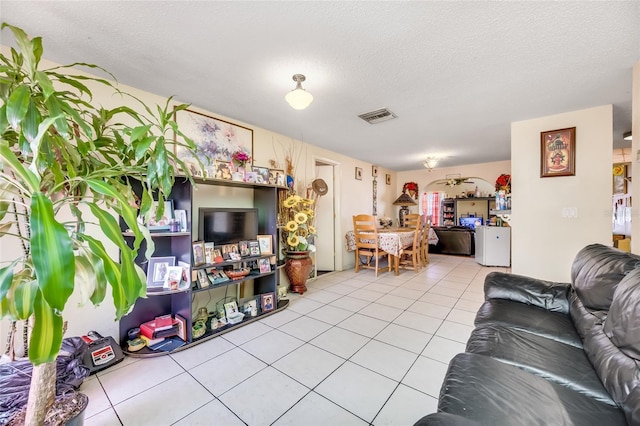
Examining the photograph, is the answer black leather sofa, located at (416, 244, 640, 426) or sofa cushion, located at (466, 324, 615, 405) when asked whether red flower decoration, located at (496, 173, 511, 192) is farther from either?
sofa cushion, located at (466, 324, 615, 405)

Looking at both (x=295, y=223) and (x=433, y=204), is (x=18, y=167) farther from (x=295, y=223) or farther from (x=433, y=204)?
(x=433, y=204)

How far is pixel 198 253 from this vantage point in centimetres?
230

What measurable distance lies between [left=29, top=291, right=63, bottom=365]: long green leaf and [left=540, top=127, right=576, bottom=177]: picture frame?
433cm

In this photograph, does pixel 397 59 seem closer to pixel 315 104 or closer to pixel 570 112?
pixel 315 104

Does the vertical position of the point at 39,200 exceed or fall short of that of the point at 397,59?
it falls short

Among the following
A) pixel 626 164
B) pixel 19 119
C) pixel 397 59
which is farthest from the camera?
pixel 626 164

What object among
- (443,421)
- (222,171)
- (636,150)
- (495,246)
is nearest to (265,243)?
(222,171)

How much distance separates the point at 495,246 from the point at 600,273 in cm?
400

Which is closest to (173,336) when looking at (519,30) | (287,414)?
(287,414)

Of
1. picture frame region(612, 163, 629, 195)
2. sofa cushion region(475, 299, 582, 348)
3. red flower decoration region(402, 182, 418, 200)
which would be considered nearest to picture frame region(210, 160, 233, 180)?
sofa cushion region(475, 299, 582, 348)

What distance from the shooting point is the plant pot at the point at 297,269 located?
11.2ft

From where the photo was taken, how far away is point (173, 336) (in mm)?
2232

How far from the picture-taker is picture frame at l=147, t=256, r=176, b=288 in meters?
2.12

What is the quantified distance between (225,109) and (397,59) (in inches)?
74.7
